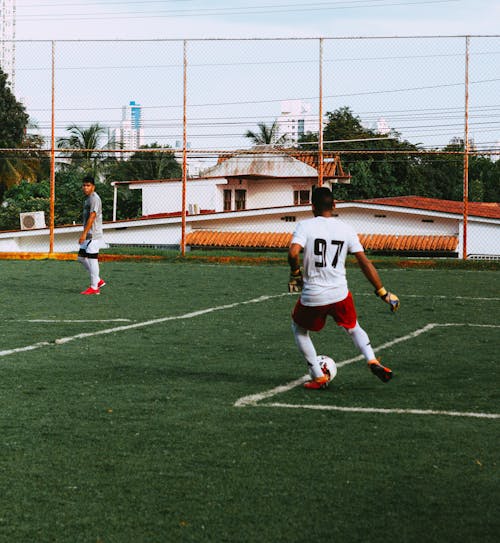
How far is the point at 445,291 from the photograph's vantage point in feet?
61.2

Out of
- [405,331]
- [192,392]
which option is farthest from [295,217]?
[192,392]

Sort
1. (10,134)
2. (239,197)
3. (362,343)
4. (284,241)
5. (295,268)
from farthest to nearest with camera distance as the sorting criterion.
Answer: (10,134)
(239,197)
(284,241)
(362,343)
(295,268)

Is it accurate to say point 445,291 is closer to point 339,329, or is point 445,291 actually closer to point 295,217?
point 339,329

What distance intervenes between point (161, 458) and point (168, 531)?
4.39 ft

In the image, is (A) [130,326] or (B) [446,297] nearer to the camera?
(A) [130,326]

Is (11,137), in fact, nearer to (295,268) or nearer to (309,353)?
(309,353)

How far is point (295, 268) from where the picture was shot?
813 cm

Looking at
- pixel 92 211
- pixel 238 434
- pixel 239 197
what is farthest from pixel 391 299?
pixel 239 197

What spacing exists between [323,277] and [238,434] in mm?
2022

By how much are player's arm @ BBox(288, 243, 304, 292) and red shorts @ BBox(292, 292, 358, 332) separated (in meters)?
0.24

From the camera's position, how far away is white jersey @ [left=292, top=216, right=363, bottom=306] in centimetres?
822

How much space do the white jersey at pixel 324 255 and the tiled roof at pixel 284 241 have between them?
28.0 m

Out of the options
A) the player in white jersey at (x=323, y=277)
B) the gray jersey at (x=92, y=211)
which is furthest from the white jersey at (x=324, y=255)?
the gray jersey at (x=92, y=211)

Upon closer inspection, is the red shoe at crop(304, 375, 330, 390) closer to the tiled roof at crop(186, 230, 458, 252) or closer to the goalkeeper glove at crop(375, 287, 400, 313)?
the goalkeeper glove at crop(375, 287, 400, 313)
